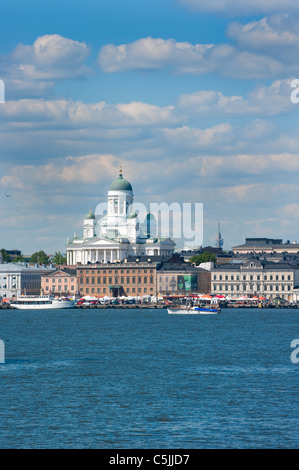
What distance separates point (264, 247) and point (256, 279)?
32.2 metres

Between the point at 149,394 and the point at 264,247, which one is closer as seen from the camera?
Result: the point at 149,394

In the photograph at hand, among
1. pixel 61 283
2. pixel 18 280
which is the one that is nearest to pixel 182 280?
pixel 61 283

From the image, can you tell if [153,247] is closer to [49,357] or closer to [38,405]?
[49,357]

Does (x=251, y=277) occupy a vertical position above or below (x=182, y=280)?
above

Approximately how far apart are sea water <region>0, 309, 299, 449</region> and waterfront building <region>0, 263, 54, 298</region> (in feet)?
262

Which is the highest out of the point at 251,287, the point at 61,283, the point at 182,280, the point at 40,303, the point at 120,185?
the point at 120,185

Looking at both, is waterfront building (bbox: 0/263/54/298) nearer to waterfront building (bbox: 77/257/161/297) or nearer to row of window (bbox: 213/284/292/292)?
waterfront building (bbox: 77/257/161/297)

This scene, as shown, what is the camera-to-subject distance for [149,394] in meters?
28.4

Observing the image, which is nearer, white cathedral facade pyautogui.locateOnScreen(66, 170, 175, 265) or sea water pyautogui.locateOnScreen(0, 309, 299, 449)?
sea water pyautogui.locateOnScreen(0, 309, 299, 449)

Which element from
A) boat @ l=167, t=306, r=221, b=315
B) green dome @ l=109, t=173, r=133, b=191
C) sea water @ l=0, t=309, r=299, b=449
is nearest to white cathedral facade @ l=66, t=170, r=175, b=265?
green dome @ l=109, t=173, r=133, b=191

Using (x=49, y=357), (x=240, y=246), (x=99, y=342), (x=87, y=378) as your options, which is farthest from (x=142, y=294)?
(x=87, y=378)

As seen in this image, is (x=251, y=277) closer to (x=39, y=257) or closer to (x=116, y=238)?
(x=116, y=238)

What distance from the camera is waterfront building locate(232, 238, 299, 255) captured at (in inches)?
5645

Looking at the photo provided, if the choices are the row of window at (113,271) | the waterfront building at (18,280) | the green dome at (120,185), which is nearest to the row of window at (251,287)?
the row of window at (113,271)
